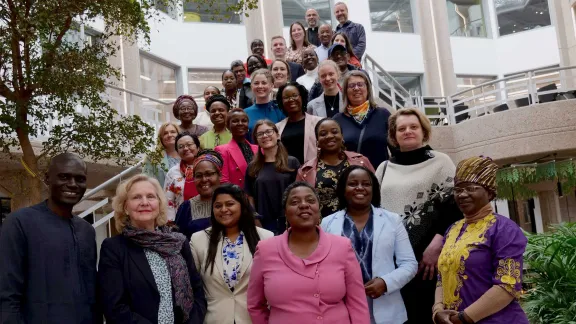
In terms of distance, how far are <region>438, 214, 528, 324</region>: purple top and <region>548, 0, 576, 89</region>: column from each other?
1779cm

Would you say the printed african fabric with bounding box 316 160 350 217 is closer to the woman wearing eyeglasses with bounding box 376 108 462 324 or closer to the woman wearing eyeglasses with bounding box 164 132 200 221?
the woman wearing eyeglasses with bounding box 376 108 462 324

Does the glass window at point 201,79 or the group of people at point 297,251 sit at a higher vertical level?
the glass window at point 201,79

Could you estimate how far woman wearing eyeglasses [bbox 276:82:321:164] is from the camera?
20.6 ft

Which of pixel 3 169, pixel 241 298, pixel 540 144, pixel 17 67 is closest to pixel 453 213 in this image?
pixel 241 298

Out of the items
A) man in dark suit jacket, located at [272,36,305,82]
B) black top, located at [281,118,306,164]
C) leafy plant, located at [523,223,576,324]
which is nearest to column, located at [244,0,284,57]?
man in dark suit jacket, located at [272,36,305,82]

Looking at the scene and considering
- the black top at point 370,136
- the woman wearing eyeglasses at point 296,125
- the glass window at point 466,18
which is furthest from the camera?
the glass window at point 466,18

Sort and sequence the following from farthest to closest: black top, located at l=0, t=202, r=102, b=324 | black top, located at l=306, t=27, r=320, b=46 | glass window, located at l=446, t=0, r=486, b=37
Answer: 1. glass window, located at l=446, t=0, r=486, b=37
2. black top, located at l=306, t=27, r=320, b=46
3. black top, located at l=0, t=202, r=102, b=324

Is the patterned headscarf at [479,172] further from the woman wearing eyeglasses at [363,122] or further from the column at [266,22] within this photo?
the column at [266,22]

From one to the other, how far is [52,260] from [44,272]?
3.2 inches

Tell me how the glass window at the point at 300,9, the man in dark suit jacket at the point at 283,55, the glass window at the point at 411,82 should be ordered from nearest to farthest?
the man in dark suit jacket at the point at 283,55
the glass window at the point at 300,9
the glass window at the point at 411,82

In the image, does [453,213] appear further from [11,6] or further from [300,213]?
[11,6]

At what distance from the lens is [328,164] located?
17.5 ft

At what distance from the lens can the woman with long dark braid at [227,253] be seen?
4281 millimetres

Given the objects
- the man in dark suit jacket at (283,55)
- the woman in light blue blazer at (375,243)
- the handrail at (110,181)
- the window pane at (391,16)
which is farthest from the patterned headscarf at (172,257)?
the window pane at (391,16)
